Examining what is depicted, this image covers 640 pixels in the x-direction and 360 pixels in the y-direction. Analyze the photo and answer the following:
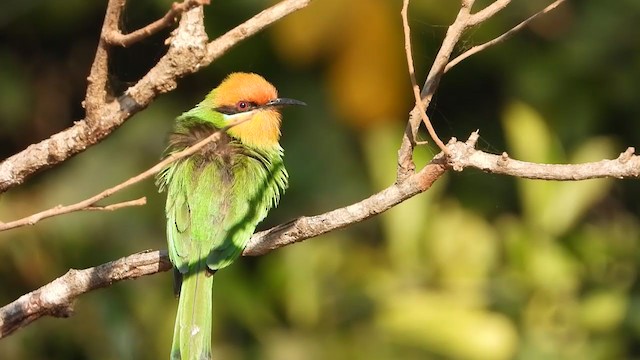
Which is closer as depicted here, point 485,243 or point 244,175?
point 244,175

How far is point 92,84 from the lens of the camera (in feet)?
5.75

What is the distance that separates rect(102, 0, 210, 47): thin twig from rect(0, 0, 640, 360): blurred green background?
3.71ft

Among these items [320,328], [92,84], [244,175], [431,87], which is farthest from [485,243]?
[92,84]

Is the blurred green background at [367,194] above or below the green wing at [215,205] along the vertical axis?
above

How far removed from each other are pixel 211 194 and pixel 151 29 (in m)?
0.81

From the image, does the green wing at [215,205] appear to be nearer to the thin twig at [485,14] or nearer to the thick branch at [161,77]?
the thick branch at [161,77]

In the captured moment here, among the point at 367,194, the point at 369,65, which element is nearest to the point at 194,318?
the point at 367,194

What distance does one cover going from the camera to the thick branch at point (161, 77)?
1724mm

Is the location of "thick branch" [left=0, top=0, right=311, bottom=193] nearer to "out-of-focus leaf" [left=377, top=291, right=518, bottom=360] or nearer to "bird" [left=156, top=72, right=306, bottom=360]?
"bird" [left=156, top=72, right=306, bottom=360]

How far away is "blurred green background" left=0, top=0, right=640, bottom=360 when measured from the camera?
10.3 ft

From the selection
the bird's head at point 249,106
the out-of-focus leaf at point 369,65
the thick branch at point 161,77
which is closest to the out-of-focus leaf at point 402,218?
the out-of-focus leaf at point 369,65

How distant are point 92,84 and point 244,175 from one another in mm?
734

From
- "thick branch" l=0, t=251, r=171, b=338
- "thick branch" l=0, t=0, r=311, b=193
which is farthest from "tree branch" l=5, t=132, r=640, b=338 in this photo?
"thick branch" l=0, t=0, r=311, b=193

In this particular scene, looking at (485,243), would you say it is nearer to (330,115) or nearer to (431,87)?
(330,115)
